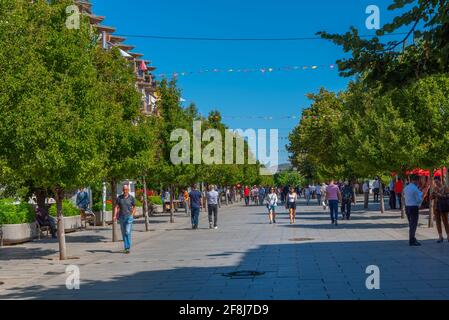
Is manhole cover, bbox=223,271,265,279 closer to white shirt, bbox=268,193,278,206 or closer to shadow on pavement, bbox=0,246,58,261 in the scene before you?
shadow on pavement, bbox=0,246,58,261

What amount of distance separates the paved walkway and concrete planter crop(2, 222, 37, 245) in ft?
1.53

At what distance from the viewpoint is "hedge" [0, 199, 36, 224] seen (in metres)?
19.9

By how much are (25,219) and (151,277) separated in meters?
10.6

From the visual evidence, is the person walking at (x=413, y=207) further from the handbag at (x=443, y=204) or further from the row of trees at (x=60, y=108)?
the row of trees at (x=60, y=108)

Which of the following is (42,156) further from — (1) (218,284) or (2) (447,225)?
(2) (447,225)

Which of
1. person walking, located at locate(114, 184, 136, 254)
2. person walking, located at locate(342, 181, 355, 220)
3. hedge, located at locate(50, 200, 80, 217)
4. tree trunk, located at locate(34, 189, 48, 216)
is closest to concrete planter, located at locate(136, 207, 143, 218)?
hedge, located at locate(50, 200, 80, 217)

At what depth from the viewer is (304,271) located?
1148 cm

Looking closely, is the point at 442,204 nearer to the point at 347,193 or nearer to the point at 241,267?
the point at 241,267

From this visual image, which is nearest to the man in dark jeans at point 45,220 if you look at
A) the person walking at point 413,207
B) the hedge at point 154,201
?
the person walking at point 413,207

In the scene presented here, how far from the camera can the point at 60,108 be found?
14258 mm

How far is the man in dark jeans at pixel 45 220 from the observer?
2241 cm

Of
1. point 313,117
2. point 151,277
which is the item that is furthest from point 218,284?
point 313,117
